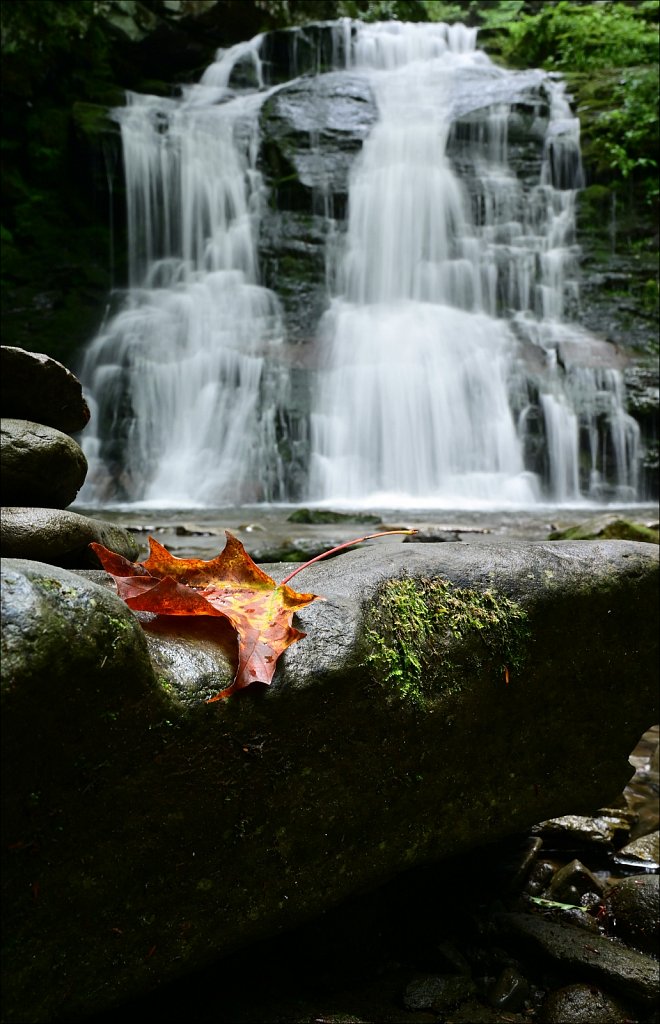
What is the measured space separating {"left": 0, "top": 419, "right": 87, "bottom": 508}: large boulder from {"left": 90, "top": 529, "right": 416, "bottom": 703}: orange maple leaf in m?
1.17

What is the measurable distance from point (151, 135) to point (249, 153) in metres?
2.29

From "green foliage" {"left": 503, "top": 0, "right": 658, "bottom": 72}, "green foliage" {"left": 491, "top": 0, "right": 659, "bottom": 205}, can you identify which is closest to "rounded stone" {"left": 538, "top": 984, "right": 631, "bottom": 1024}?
"green foliage" {"left": 491, "top": 0, "right": 659, "bottom": 205}

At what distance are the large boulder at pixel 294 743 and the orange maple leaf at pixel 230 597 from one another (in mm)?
44

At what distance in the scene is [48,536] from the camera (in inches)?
97.2

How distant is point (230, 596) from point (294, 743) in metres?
0.37

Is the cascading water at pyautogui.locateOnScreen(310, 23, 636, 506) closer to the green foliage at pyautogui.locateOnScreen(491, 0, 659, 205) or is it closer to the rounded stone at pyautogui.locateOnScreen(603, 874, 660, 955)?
the green foliage at pyautogui.locateOnScreen(491, 0, 659, 205)

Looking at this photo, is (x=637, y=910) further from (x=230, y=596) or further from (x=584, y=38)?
(x=584, y=38)

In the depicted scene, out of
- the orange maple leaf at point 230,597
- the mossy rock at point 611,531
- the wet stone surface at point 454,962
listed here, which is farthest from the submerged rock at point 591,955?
the mossy rock at point 611,531

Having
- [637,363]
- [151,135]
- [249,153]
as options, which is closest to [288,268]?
[249,153]

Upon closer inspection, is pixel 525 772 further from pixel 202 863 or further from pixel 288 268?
pixel 288 268

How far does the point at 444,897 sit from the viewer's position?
219 cm

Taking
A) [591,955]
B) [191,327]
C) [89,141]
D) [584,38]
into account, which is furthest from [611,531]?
[584,38]

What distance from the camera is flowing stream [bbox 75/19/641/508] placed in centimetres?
1283

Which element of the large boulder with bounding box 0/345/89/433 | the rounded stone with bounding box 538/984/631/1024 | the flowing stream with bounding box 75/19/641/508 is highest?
the flowing stream with bounding box 75/19/641/508
